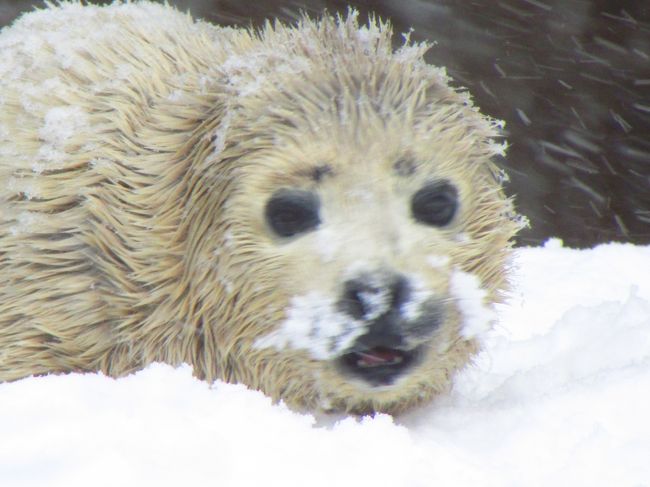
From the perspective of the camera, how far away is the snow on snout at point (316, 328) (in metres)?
2.05

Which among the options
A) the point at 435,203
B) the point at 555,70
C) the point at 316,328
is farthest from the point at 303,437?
the point at 555,70

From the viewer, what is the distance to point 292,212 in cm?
220

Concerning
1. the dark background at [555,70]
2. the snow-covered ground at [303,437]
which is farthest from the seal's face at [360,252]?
the dark background at [555,70]

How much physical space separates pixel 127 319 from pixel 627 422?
1.11 meters

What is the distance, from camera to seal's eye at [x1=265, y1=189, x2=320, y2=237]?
2.19 metres

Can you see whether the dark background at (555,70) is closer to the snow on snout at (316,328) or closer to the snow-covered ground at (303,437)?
the snow-covered ground at (303,437)

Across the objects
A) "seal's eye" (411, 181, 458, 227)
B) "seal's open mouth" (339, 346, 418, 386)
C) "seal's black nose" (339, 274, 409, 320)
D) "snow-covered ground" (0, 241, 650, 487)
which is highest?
"seal's eye" (411, 181, 458, 227)

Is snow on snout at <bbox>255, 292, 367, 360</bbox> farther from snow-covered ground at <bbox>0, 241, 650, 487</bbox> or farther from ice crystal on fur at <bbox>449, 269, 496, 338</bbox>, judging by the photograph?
ice crystal on fur at <bbox>449, 269, 496, 338</bbox>

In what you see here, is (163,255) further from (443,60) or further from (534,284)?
(443,60)

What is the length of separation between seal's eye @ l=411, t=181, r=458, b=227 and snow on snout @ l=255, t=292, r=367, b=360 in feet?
1.08

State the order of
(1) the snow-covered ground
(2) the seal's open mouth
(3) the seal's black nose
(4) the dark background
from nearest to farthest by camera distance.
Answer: (1) the snow-covered ground, (3) the seal's black nose, (2) the seal's open mouth, (4) the dark background

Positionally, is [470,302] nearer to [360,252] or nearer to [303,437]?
[360,252]

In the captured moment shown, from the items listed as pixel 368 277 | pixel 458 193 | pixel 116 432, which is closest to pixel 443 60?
pixel 458 193

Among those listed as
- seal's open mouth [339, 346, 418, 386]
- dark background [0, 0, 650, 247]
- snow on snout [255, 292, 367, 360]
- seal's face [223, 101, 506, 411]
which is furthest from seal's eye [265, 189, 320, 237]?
dark background [0, 0, 650, 247]
